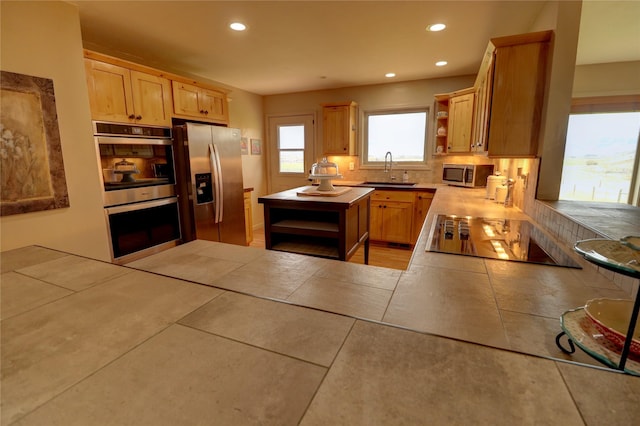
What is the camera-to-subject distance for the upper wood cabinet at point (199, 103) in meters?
3.25

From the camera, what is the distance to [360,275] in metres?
1.04

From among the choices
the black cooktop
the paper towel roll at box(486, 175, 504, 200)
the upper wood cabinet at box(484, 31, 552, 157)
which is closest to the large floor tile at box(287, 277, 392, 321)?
the black cooktop

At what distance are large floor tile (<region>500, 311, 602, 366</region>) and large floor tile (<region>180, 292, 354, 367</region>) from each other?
0.40 meters

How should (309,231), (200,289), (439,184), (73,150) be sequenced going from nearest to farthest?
(200,289) < (73,150) < (309,231) < (439,184)

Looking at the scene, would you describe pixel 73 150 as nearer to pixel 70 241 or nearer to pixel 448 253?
pixel 70 241

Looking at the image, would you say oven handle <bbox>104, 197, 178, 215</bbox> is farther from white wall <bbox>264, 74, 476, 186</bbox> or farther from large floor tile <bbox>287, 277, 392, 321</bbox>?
white wall <bbox>264, 74, 476, 186</bbox>

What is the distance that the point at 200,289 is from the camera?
2.98ft

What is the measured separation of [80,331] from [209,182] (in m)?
2.93

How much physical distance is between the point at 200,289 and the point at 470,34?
3.31 m

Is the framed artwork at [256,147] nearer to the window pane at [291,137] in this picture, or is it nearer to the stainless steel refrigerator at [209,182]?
the window pane at [291,137]

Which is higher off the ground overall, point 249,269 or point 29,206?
point 29,206

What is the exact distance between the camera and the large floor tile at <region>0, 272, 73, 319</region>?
0.81m

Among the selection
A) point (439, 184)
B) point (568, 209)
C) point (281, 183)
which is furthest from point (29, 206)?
point (439, 184)

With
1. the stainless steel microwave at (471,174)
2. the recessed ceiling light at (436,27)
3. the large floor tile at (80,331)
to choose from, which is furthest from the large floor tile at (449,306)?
the stainless steel microwave at (471,174)
